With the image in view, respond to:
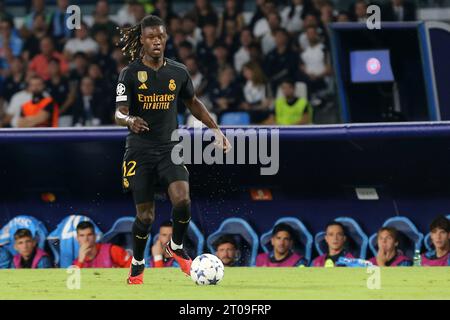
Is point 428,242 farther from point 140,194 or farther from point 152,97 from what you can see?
point 152,97

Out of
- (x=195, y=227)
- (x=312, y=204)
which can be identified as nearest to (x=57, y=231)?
(x=195, y=227)

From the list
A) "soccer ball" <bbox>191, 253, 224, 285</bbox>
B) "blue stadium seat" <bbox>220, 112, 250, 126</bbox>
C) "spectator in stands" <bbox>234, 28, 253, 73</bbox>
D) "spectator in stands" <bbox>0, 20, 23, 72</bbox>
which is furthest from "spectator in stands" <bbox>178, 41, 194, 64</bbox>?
"soccer ball" <bbox>191, 253, 224, 285</bbox>

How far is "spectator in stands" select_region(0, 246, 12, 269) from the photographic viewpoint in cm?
1239

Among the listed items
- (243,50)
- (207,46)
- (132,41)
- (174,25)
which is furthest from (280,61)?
(132,41)

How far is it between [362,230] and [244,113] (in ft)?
12.5

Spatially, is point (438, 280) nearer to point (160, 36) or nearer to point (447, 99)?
point (160, 36)

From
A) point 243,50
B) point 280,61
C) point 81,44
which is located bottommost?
point 280,61

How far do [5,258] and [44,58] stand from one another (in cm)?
534

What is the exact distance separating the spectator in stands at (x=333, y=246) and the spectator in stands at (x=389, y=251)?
→ 317 mm

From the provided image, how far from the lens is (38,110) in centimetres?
1560

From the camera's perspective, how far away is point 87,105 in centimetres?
1623

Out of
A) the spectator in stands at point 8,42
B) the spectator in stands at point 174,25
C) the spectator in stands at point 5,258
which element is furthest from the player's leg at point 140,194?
the spectator in stands at point 8,42

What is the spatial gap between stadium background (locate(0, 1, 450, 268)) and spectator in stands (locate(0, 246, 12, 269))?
315 mm

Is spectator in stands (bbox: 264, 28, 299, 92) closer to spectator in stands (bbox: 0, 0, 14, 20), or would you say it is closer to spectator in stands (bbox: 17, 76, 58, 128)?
spectator in stands (bbox: 17, 76, 58, 128)
